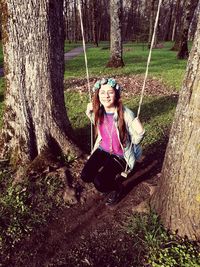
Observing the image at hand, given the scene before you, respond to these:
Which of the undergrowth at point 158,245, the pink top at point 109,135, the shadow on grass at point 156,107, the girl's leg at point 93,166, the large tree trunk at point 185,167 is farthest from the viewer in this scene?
the shadow on grass at point 156,107

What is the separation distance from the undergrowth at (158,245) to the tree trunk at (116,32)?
11.4 meters

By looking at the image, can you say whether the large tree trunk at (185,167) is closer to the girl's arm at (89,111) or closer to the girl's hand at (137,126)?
the girl's hand at (137,126)

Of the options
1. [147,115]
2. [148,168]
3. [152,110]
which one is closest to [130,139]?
[148,168]

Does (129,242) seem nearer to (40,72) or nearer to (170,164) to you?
(170,164)

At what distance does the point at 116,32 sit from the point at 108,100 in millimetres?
10840

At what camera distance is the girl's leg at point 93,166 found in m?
3.89

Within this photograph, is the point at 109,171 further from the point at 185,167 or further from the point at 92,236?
the point at 185,167

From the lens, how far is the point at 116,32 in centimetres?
1330

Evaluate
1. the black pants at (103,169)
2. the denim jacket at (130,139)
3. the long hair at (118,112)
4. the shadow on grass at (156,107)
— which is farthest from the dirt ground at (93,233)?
the shadow on grass at (156,107)

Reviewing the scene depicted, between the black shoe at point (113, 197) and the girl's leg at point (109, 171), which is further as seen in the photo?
the black shoe at point (113, 197)

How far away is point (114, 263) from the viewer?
3090 millimetres

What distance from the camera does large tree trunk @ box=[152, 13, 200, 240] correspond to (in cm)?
267

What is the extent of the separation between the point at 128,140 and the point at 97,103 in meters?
0.69

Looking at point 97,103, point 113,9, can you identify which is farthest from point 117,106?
point 113,9
